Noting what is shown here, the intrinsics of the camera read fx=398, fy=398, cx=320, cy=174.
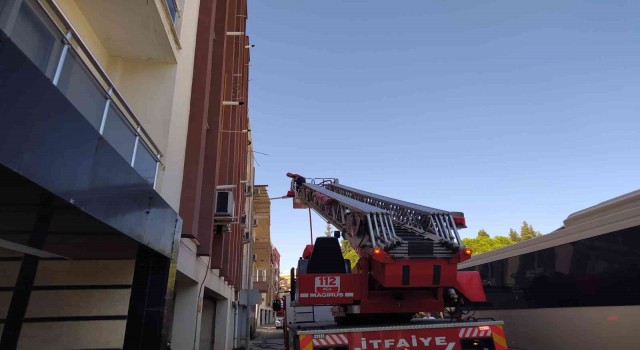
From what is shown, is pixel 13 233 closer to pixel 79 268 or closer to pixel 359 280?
pixel 79 268

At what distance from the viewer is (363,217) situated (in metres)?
7.86

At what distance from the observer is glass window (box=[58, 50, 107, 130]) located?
10.9 ft

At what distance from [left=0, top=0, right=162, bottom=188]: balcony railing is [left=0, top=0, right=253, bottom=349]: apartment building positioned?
1 centimetres

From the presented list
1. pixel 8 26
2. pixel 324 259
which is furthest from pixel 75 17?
pixel 324 259

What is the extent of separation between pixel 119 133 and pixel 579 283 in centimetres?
841

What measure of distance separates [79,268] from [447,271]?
19.6 feet

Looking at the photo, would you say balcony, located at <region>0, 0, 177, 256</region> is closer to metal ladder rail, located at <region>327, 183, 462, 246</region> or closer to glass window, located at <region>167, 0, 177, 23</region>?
glass window, located at <region>167, 0, 177, 23</region>

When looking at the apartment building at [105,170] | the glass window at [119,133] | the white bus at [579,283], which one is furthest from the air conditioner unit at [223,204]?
the white bus at [579,283]

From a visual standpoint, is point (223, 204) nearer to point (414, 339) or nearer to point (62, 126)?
point (414, 339)

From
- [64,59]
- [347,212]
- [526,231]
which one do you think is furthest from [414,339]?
[526,231]

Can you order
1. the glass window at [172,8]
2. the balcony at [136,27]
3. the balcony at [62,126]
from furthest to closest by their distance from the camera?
the glass window at [172,8] < the balcony at [136,27] < the balcony at [62,126]

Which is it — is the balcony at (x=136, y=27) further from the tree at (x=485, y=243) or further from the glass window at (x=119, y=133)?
the tree at (x=485, y=243)

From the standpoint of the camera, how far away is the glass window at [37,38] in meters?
2.68

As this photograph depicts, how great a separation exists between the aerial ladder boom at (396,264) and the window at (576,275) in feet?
5.42
